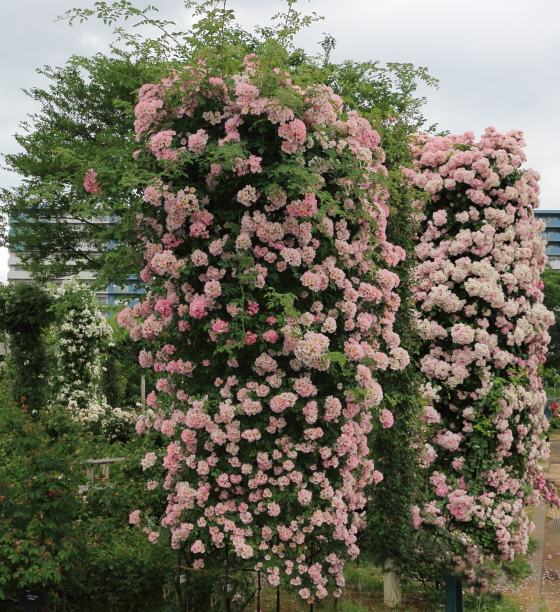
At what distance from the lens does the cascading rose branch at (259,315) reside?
158 inches

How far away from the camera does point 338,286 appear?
4.23m

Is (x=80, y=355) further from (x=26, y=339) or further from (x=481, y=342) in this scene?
(x=481, y=342)

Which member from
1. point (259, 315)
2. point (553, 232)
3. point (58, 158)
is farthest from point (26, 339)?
point (553, 232)

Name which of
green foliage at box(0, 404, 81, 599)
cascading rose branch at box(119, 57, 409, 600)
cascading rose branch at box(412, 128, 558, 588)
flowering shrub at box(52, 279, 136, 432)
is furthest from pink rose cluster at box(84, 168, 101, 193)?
flowering shrub at box(52, 279, 136, 432)

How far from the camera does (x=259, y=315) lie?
407 cm

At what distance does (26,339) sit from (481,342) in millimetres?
8803

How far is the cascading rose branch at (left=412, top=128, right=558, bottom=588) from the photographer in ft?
21.3

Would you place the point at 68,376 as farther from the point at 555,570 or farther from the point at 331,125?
the point at 331,125

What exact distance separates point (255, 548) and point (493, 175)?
14.9 feet

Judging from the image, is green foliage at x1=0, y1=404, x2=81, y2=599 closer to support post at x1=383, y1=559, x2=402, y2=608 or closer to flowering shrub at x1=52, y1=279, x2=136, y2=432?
support post at x1=383, y1=559, x2=402, y2=608

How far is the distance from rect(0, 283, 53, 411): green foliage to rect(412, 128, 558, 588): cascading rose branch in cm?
767

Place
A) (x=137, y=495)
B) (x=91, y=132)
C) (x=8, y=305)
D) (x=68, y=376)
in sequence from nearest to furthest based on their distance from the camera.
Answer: (x=137, y=495), (x=8, y=305), (x=68, y=376), (x=91, y=132)

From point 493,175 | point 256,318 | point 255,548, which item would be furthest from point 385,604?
point 493,175

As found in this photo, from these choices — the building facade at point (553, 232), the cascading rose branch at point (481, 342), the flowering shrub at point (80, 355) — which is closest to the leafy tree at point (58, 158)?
the flowering shrub at point (80, 355)
